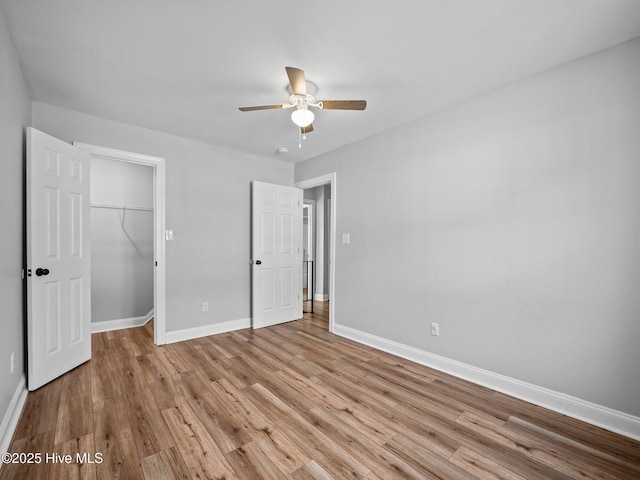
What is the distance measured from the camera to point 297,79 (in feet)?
6.15

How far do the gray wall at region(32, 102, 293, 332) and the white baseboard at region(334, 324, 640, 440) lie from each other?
2218mm

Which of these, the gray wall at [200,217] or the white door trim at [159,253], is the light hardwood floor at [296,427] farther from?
the gray wall at [200,217]

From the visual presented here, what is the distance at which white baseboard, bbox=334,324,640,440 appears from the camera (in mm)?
1808

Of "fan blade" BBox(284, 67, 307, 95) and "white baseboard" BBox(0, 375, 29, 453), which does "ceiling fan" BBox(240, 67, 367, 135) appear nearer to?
"fan blade" BBox(284, 67, 307, 95)

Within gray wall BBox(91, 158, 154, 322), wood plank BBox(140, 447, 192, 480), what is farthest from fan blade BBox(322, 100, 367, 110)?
gray wall BBox(91, 158, 154, 322)

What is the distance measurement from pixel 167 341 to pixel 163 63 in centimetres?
290

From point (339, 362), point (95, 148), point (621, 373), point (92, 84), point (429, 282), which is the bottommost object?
point (339, 362)

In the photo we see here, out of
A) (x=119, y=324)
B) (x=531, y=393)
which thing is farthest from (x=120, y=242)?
(x=531, y=393)

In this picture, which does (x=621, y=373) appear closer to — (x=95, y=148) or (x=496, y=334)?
(x=496, y=334)

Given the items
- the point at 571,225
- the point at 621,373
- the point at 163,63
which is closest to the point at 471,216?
the point at 571,225

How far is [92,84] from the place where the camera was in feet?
7.55

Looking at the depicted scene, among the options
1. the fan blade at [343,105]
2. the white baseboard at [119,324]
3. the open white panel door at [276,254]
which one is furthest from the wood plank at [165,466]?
the white baseboard at [119,324]

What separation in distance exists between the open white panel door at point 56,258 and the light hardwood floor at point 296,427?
0.84 ft

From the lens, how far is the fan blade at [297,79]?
177cm
